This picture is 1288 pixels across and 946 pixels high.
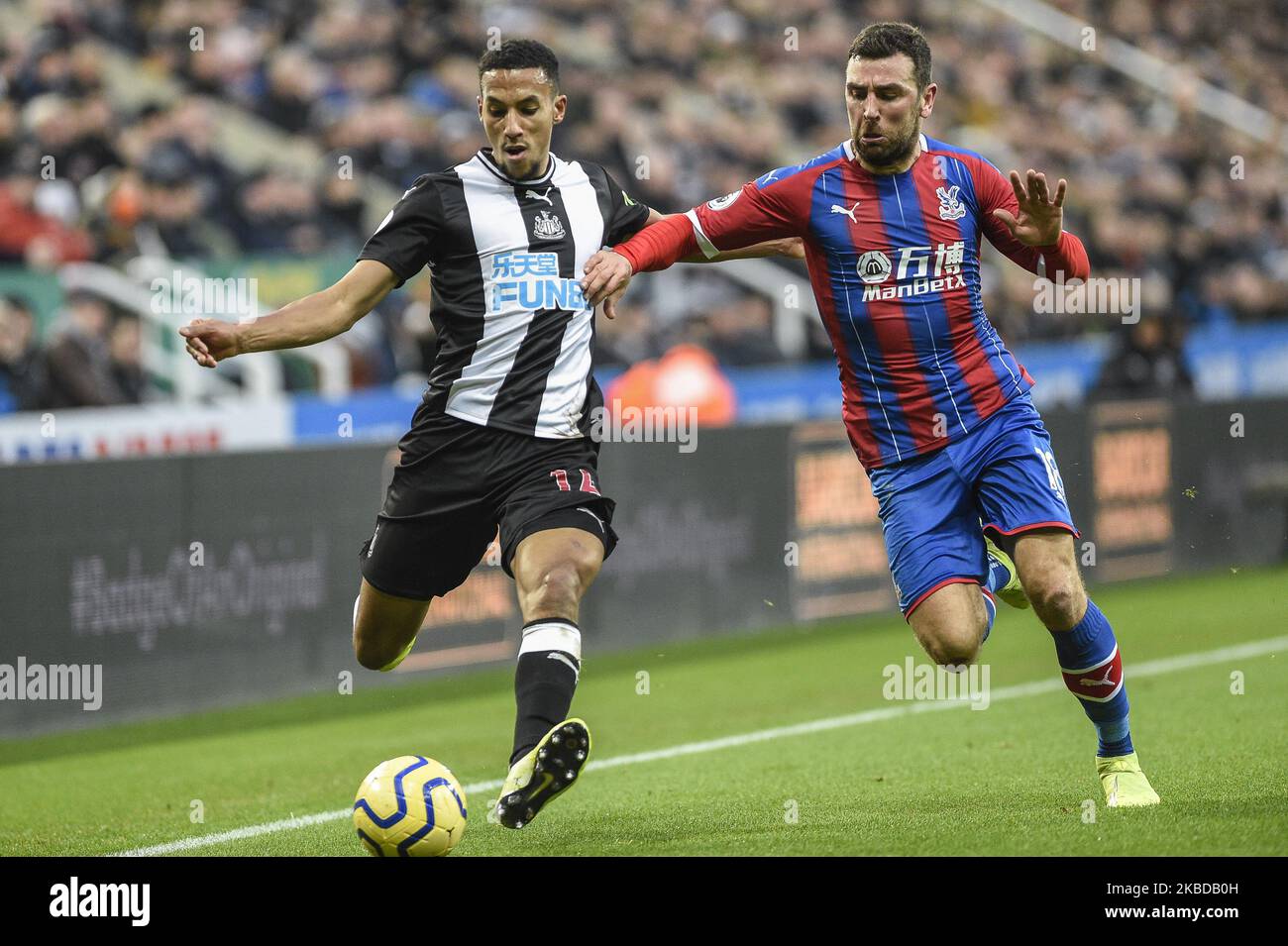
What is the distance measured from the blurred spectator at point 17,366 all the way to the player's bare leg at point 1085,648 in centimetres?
795

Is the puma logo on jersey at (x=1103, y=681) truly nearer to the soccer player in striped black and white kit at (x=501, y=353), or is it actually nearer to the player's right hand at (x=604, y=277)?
the soccer player in striped black and white kit at (x=501, y=353)

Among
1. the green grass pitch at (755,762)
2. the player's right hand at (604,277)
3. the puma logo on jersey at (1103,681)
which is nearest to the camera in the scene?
the player's right hand at (604,277)

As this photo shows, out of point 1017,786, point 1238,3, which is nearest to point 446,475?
point 1017,786

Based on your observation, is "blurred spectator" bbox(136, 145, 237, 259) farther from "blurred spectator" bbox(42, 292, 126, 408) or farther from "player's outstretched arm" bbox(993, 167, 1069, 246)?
"player's outstretched arm" bbox(993, 167, 1069, 246)

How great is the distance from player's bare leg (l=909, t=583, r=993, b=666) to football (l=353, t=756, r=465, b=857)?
1.61m

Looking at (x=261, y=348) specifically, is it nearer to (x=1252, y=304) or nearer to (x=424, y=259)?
(x=424, y=259)

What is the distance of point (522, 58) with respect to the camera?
6.02 m

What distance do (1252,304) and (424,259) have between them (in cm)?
1674

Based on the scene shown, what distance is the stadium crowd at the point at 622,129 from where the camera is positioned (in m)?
13.9

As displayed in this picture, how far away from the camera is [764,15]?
21547mm

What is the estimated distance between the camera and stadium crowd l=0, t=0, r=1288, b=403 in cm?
1389

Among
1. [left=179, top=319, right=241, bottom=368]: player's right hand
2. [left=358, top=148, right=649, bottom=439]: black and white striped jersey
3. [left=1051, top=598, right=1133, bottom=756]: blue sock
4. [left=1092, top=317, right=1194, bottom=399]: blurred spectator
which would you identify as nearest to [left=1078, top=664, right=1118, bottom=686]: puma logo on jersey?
[left=1051, top=598, right=1133, bottom=756]: blue sock

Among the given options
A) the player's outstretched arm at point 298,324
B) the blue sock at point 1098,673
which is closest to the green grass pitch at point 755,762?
the blue sock at point 1098,673

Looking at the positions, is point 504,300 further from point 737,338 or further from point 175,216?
point 737,338
